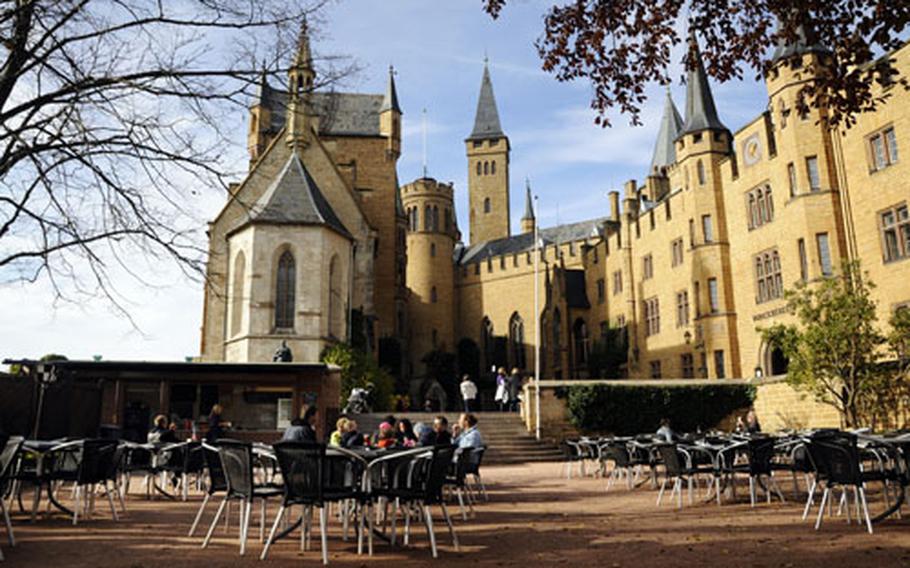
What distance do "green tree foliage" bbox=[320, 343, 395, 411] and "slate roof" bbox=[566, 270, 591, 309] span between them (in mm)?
20798

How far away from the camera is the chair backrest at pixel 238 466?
6.12 meters

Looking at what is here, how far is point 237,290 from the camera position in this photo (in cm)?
3033

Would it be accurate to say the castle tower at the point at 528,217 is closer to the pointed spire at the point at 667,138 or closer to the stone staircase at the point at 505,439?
the pointed spire at the point at 667,138

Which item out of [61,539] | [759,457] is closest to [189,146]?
[61,539]

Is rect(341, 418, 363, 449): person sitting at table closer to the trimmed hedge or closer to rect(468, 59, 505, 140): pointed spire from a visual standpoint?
the trimmed hedge

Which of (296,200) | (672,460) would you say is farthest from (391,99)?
(672,460)

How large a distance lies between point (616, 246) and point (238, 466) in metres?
38.2

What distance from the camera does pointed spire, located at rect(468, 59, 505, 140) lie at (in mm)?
71312

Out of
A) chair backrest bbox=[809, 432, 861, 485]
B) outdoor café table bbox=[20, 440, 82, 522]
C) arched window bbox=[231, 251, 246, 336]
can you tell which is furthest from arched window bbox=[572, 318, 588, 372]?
outdoor café table bbox=[20, 440, 82, 522]

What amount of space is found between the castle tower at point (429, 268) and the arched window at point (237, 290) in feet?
83.2

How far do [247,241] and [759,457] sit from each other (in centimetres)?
2450

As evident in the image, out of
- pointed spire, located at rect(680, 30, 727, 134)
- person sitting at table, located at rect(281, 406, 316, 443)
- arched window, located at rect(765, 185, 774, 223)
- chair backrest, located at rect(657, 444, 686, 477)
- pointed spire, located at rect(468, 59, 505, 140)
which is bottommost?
chair backrest, located at rect(657, 444, 686, 477)

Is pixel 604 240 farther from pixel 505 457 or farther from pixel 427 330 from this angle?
pixel 505 457

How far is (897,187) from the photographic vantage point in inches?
832
